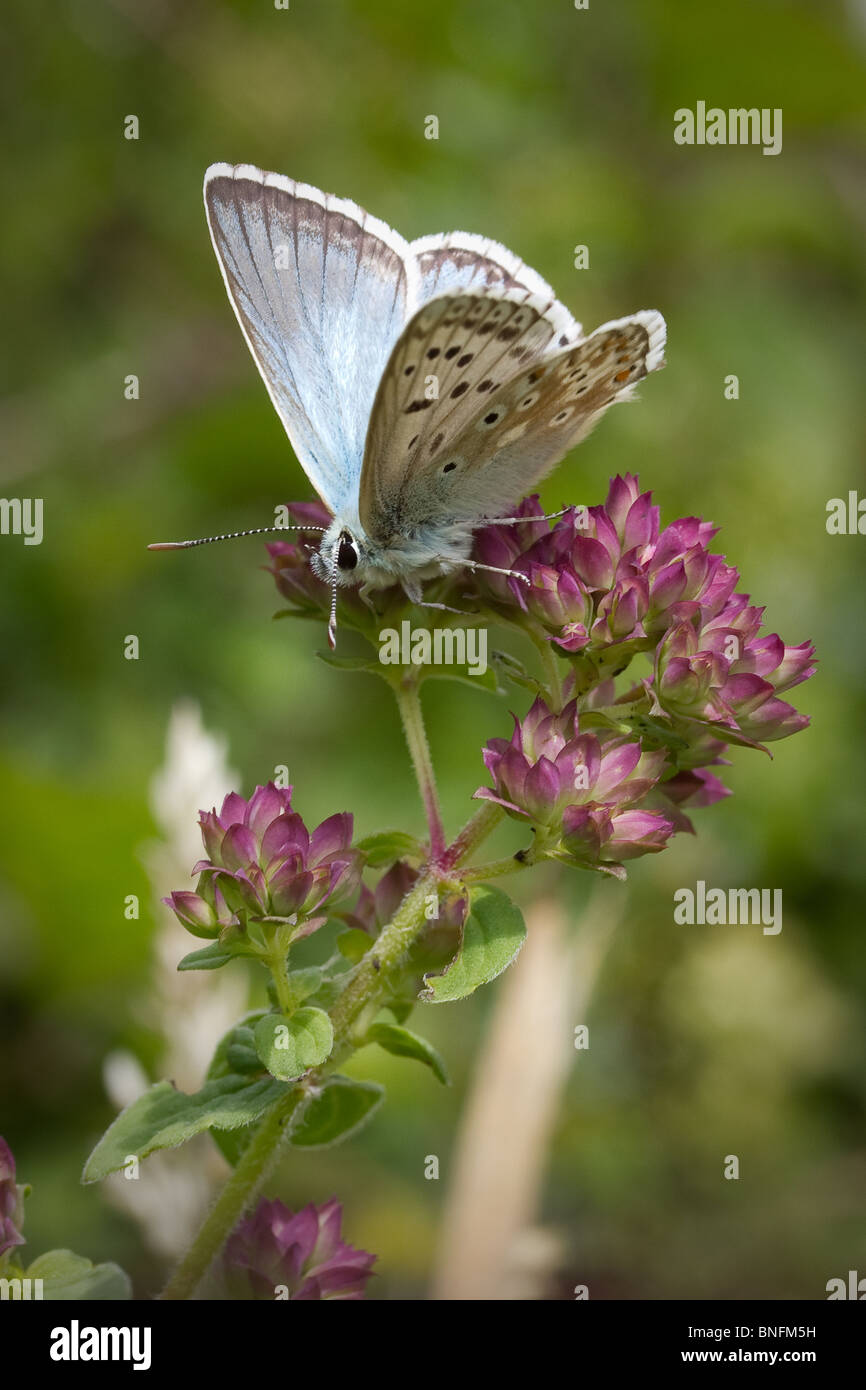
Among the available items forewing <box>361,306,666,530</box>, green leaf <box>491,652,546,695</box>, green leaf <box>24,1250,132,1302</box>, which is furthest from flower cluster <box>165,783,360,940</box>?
forewing <box>361,306,666,530</box>

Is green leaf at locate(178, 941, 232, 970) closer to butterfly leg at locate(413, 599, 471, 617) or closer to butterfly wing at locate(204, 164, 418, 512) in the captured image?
butterfly leg at locate(413, 599, 471, 617)

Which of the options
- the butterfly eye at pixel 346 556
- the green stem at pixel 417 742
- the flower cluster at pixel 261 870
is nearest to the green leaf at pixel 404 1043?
the flower cluster at pixel 261 870

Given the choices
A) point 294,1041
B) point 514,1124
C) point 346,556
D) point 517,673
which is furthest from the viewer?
point 514,1124

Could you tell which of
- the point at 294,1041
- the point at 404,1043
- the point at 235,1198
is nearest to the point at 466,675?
the point at 404,1043

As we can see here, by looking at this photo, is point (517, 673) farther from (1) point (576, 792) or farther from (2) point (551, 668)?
(1) point (576, 792)

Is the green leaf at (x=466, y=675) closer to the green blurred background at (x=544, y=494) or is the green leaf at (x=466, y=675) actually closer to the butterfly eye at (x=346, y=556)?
the butterfly eye at (x=346, y=556)
